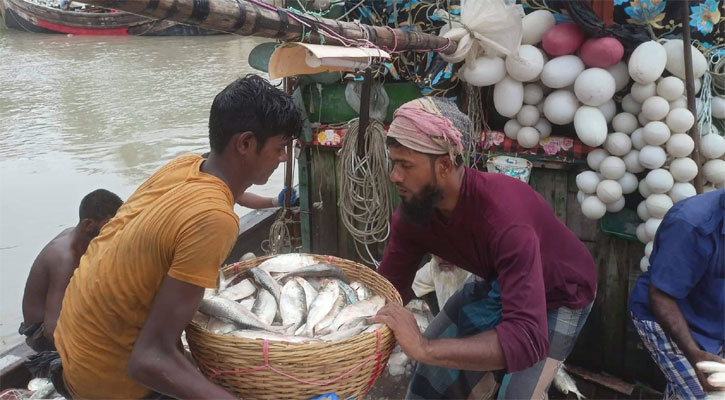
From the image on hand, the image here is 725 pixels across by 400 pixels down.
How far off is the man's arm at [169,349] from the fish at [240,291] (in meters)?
0.44

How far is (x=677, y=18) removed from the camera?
3.25 meters

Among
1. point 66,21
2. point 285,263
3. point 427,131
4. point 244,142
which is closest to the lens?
point 244,142

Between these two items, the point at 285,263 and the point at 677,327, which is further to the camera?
the point at 677,327

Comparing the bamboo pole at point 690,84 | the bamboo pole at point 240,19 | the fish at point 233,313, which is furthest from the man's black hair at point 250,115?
the bamboo pole at point 690,84

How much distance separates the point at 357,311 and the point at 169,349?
0.68 metres

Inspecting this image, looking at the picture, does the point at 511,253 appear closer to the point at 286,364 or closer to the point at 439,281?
the point at 286,364

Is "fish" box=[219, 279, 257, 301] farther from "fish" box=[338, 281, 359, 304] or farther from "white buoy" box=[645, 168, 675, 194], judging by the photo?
"white buoy" box=[645, 168, 675, 194]

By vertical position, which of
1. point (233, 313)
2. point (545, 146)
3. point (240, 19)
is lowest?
point (233, 313)

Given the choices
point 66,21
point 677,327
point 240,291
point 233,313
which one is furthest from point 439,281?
point 66,21

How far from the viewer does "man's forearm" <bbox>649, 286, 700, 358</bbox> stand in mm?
2609

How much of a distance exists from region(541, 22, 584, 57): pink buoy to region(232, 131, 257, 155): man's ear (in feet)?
7.17

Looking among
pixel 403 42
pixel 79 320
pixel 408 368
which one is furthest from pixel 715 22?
pixel 79 320

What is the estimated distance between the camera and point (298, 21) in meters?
2.42

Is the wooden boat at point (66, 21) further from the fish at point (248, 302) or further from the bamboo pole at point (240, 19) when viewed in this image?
the fish at point (248, 302)
